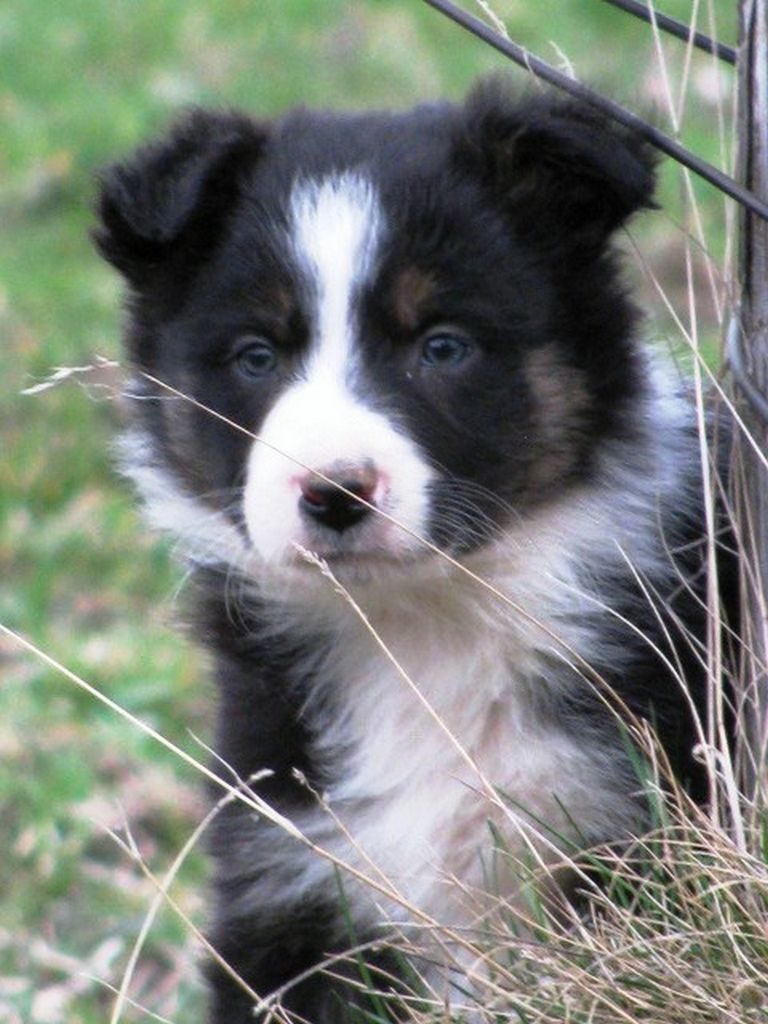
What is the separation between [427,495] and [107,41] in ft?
24.7

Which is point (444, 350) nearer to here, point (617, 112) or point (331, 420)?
point (331, 420)

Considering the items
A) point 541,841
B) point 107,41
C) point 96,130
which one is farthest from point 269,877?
point 107,41

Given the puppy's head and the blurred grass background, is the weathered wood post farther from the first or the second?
the blurred grass background

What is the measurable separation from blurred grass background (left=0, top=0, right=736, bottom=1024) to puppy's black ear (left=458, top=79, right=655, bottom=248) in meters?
0.20

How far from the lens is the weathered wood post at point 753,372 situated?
146 inches

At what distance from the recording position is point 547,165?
4.04 metres

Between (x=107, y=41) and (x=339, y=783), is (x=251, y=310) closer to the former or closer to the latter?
(x=339, y=783)

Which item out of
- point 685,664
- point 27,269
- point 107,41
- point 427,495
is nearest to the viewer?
point 427,495

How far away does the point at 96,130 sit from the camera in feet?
31.9

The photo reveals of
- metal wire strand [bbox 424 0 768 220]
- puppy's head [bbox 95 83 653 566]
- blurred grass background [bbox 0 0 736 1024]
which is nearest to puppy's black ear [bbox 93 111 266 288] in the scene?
puppy's head [bbox 95 83 653 566]

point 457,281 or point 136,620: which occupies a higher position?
point 457,281

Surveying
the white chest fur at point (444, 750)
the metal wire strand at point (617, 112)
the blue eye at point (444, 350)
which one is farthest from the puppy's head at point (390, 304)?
the white chest fur at point (444, 750)

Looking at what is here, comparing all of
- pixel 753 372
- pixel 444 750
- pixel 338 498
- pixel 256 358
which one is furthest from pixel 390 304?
pixel 444 750

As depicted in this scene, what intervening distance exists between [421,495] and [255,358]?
446 mm
